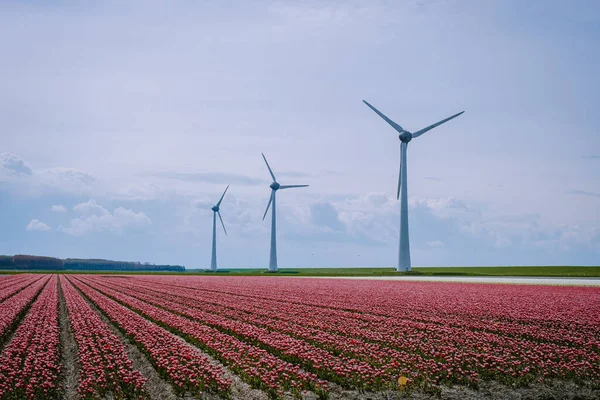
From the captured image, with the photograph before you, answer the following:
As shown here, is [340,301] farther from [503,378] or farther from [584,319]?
[503,378]

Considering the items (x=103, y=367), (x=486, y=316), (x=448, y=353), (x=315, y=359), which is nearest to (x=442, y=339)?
(x=448, y=353)

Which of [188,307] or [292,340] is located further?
[188,307]

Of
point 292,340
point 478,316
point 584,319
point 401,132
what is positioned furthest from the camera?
point 401,132

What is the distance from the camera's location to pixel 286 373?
14.4 m

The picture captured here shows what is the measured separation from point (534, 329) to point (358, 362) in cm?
1002

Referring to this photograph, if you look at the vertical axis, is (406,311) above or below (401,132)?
below

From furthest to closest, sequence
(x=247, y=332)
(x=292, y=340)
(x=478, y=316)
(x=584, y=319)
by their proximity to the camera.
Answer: (x=478, y=316)
(x=584, y=319)
(x=247, y=332)
(x=292, y=340)

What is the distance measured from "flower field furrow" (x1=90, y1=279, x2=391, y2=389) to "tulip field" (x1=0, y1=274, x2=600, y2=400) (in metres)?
0.05

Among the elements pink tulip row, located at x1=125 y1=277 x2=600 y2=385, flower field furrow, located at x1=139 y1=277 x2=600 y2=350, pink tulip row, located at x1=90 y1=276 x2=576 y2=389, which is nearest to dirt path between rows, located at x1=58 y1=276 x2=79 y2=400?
pink tulip row, located at x1=90 y1=276 x2=576 y2=389

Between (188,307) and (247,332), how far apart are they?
1198 centimetres

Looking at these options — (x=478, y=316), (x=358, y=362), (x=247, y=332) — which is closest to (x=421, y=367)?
(x=358, y=362)

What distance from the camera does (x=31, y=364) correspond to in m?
15.4

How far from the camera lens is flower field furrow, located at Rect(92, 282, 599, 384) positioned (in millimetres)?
14359

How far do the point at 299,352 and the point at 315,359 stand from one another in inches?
57.7
